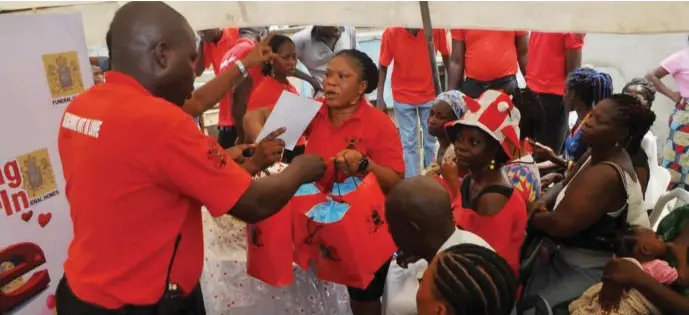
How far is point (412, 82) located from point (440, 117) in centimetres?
237

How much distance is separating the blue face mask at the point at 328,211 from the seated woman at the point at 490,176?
472 millimetres

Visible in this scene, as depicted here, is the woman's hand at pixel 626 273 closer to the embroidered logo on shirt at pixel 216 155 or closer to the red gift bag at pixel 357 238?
the red gift bag at pixel 357 238

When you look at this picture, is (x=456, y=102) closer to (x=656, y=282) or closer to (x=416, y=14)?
(x=416, y=14)

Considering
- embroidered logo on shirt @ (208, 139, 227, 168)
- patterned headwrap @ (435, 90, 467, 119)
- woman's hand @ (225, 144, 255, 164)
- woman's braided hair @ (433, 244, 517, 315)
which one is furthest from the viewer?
patterned headwrap @ (435, 90, 467, 119)

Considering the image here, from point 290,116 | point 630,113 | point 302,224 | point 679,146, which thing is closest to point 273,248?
point 302,224

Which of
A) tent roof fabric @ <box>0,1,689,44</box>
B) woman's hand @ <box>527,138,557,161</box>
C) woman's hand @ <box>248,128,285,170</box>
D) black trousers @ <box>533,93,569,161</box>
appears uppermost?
tent roof fabric @ <box>0,1,689,44</box>

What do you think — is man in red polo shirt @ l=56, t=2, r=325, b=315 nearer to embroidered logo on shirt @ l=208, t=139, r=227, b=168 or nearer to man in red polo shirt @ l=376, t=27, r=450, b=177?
embroidered logo on shirt @ l=208, t=139, r=227, b=168

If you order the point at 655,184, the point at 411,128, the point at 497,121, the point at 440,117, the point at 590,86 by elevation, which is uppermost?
the point at 497,121

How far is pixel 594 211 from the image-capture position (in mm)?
2164

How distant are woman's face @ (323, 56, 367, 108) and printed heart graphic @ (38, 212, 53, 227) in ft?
4.14

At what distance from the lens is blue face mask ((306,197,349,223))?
2.49 m

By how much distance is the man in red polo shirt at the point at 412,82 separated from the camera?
544 centimetres

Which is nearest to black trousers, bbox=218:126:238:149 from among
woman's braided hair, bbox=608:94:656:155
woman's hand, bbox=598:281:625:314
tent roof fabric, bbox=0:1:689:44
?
tent roof fabric, bbox=0:1:689:44

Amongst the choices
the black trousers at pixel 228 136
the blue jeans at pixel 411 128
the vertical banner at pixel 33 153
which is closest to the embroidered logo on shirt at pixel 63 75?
the vertical banner at pixel 33 153
